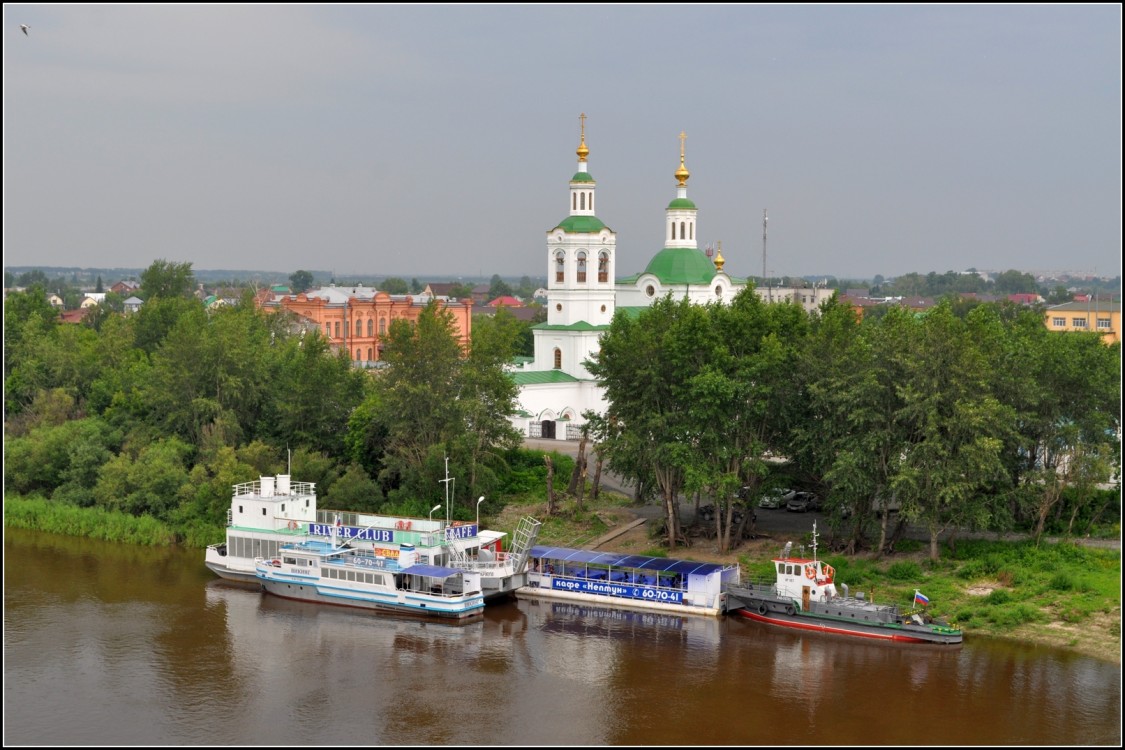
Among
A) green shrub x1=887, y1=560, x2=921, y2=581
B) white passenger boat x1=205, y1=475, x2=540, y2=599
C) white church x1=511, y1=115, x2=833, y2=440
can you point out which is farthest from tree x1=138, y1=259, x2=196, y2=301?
green shrub x1=887, y1=560, x2=921, y2=581

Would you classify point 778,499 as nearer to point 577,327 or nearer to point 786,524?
point 786,524

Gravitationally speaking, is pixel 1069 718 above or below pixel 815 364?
below

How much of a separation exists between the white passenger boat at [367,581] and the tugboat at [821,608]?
26.4ft

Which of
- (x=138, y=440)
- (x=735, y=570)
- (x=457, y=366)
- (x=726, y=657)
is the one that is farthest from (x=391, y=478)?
(x=726, y=657)

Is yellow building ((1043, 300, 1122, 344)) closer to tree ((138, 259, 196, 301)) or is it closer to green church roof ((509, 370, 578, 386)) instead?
green church roof ((509, 370, 578, 386))

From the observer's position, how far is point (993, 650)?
107 ft

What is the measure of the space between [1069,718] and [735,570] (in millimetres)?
11586

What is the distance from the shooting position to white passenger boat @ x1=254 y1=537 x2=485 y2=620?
36.7 meters

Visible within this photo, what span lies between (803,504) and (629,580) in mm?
9579

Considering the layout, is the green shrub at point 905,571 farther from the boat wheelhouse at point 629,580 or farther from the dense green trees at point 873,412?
the boat wheelhouse at point 629,580

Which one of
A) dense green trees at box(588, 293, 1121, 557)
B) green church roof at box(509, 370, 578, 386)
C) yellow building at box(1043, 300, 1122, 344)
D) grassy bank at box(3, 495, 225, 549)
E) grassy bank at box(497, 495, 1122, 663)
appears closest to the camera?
grassy bank at box(497, 495, 1122, 663)

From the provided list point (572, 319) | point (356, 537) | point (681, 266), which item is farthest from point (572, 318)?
point (356, 537)

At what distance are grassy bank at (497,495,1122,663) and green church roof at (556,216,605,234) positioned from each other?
21.9 meters

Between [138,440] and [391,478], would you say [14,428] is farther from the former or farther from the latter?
[391,478]
